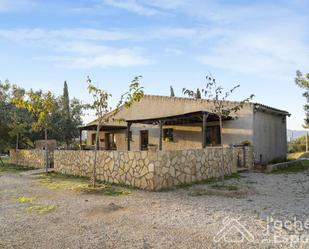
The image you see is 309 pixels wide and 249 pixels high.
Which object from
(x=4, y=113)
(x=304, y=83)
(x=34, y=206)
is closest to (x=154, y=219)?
(x=34, y=206)

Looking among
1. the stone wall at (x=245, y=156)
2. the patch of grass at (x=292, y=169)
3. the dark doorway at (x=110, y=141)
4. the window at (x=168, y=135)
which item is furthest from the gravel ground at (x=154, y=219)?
the dark doorway at (x=110, y=141)

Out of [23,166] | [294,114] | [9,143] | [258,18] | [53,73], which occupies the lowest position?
[23,166]

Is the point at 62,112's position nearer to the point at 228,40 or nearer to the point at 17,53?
the point at 17,53

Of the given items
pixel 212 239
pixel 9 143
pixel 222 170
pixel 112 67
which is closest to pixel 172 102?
pixel 112 67

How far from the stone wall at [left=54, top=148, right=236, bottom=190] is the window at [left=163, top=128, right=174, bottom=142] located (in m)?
7.42

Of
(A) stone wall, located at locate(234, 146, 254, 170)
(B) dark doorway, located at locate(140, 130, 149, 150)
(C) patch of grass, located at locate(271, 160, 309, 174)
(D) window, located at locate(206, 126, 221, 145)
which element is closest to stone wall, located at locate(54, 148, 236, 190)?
(A) stone wall, located at locate(234, 146, 254, 170)

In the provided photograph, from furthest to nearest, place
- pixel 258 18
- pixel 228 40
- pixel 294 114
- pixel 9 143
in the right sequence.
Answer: pixel 9 143 → pixel 294 114 → pixel 228 40 → pixel 258 18

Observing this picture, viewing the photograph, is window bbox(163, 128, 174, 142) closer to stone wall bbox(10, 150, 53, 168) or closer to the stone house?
the stone house

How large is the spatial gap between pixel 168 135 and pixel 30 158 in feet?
31.4

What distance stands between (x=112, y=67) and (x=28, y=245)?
1059 cm

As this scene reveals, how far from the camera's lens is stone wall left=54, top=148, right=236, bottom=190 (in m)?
10.2

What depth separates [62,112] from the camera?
2925 cm

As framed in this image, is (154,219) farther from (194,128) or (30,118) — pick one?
(30,118)

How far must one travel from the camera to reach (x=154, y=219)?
252 inches
